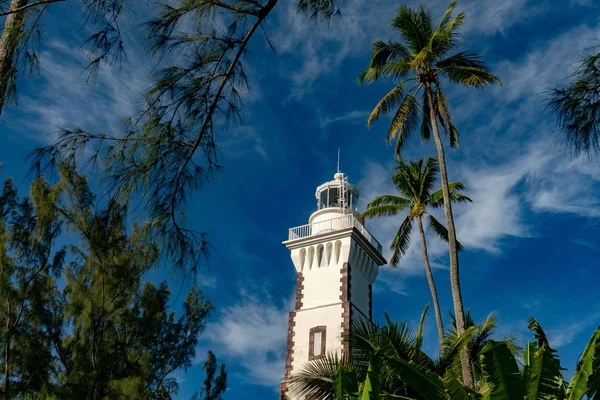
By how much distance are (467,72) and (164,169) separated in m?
14.2

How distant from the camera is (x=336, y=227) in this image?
28203mm

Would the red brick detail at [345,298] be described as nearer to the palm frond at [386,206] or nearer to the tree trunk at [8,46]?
the palm frond at [386,206]

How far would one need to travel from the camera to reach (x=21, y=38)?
17.0 feet

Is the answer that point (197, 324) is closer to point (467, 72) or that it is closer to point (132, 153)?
point (467, 72)

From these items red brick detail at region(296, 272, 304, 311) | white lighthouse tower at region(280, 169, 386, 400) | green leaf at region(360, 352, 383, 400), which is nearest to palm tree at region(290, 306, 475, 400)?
green leaf at region(360, 352, 383, 400)

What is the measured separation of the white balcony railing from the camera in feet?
92.3

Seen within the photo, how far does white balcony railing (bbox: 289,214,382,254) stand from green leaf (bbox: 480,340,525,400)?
1870cm

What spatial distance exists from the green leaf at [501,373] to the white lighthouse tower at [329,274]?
629 inches

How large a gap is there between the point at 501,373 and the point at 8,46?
759 cm

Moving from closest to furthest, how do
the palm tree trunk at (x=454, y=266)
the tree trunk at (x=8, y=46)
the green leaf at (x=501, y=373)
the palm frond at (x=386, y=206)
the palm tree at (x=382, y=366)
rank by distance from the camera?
the tree trunk at (x=8, y=46) → the green leaf at (x=501, y=373) → the palm tree at (x=382, y=366) → the palm tree trunk at (x=454, y=266) → the palm frond at (x=386, y=206)

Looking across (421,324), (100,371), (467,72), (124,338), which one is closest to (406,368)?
(421,324)

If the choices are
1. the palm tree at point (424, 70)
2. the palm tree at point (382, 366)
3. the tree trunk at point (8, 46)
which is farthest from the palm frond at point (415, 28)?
the tree trunk at point (8, 46)

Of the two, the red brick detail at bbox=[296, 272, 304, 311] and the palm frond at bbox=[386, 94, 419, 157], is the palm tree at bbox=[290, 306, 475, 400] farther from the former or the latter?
the red brick detail at bbox=[296, 272, 304, 311]

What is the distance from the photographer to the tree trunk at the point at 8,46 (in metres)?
5.20
